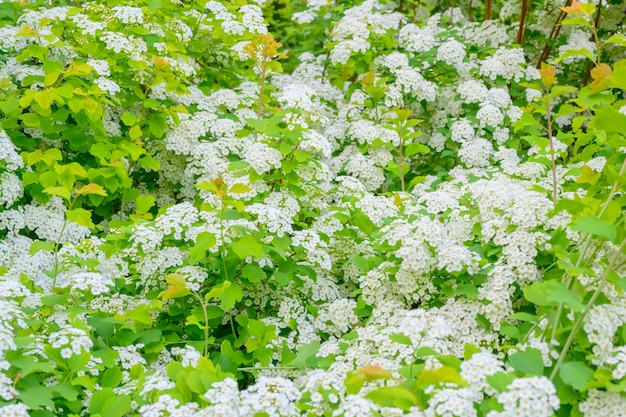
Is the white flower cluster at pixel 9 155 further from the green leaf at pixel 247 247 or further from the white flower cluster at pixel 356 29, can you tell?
the white flower cluster at pixel 356 29

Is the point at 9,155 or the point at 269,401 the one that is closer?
the point at 269,401

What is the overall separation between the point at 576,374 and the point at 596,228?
0.45 meters

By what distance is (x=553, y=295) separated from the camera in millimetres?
1938

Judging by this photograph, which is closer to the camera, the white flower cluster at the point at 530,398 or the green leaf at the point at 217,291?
the white flower cluster at the point at 530,398

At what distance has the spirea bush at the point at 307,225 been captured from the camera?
2094mm

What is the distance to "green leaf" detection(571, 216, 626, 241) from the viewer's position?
74.7 inches

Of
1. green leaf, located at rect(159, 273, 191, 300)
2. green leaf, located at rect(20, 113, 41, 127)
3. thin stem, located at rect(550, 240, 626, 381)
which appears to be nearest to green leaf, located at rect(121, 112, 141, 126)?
green leaf, located at rect(20, 113, 41, 127)

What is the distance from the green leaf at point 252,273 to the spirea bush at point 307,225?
14mm

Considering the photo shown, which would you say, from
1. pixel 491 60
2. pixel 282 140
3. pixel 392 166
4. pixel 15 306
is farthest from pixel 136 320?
pixel 491 60

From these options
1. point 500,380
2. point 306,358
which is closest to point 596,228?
point 500,380

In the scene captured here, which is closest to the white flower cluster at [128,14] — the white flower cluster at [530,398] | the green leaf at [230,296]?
the green leaf at [230,296]

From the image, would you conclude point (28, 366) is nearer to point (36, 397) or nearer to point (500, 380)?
point (36, 397)

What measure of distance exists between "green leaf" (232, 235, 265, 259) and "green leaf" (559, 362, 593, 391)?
4.21ft

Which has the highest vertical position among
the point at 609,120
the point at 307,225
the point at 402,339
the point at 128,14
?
the point at 609,120
